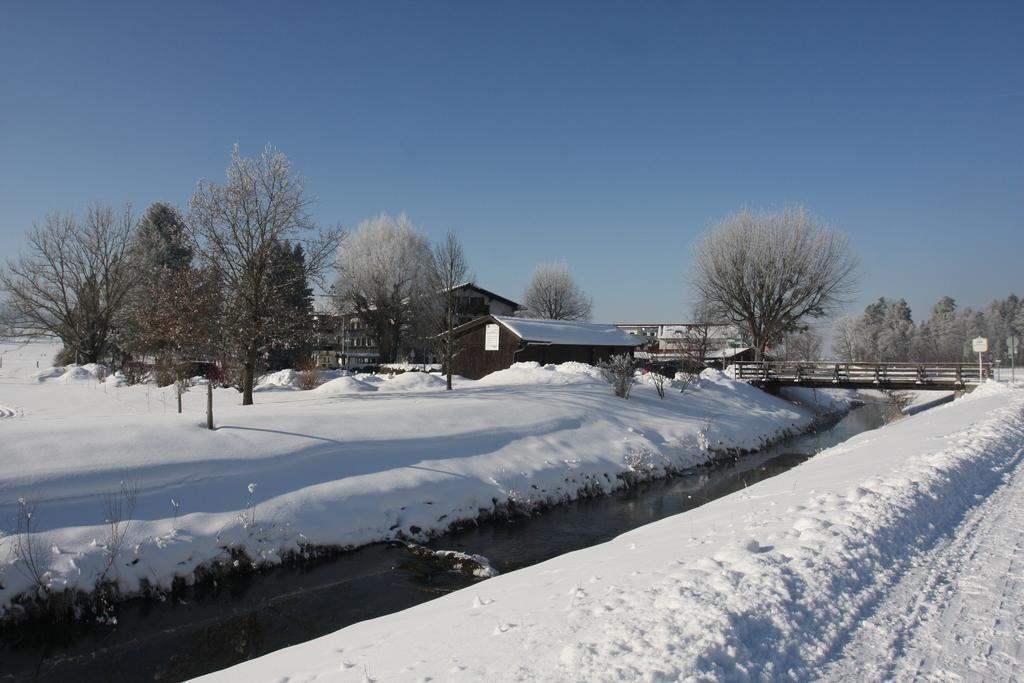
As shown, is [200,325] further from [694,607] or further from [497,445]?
[694,607]

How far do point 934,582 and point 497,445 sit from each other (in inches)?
443

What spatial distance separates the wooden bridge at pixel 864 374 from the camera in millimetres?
31500

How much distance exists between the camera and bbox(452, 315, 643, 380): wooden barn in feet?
127

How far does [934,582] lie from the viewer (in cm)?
598

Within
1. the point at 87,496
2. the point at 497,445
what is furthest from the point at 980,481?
the point at 87,496

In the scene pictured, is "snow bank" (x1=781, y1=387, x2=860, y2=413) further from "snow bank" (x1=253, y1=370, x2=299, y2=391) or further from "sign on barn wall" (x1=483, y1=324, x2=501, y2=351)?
"snow bank" (x1=253, y1=370, x2=299, y2=391)

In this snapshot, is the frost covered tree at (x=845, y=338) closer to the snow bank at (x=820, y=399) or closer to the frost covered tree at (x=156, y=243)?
the snow bank at (x=820, y=399)

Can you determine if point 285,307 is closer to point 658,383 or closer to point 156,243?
point 658,383

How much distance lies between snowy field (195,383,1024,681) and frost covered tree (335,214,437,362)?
157ft

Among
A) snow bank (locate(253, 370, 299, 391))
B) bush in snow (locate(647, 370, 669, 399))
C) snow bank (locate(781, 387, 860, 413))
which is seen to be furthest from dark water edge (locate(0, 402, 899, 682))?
snow bank (locate(781, 387, 860, 413))

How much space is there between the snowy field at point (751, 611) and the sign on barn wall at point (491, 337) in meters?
30.9

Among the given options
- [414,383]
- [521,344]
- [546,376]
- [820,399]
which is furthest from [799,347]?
[414,383]

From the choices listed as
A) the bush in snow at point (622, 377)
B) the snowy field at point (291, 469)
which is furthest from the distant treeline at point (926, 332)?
the snowy field at point (291, 469)

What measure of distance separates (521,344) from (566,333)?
436 cm
